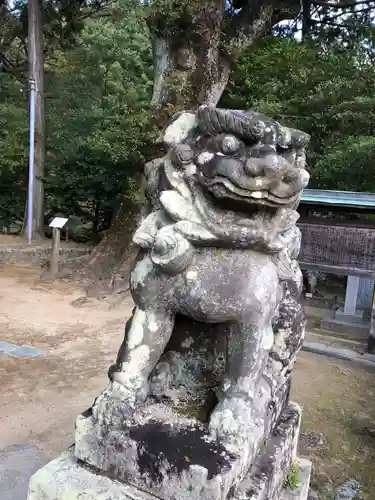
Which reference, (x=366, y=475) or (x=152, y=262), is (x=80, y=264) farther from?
(x=152, y=262)

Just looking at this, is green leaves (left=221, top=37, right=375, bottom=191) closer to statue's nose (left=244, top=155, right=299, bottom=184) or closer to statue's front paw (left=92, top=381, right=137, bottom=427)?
statue's nose (left=244, top=155, right=299, bottom=184)

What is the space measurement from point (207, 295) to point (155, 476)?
52cm

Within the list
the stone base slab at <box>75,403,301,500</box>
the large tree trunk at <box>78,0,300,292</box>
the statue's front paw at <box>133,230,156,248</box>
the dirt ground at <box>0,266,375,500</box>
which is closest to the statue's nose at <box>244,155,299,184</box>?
the statue's front paw at <box>133,230,156,248</box>

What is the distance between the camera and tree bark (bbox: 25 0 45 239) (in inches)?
386

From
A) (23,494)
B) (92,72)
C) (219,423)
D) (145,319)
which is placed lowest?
(23,494)

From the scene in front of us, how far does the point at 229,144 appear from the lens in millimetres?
1343

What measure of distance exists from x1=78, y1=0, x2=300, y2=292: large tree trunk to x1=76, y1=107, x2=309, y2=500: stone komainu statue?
6.19m

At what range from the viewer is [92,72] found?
1071 cm

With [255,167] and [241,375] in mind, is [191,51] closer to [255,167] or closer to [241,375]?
[255,167]

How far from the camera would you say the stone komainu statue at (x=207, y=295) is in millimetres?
1314

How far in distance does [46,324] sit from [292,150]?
4604 mm

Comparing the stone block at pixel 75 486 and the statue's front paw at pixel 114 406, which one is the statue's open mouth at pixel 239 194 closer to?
the statue's front paw at pixel 114 406

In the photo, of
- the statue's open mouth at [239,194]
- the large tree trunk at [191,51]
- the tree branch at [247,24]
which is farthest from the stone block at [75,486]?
the tree branch at [247,24]

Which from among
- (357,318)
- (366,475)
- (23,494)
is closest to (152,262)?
(23,494)
